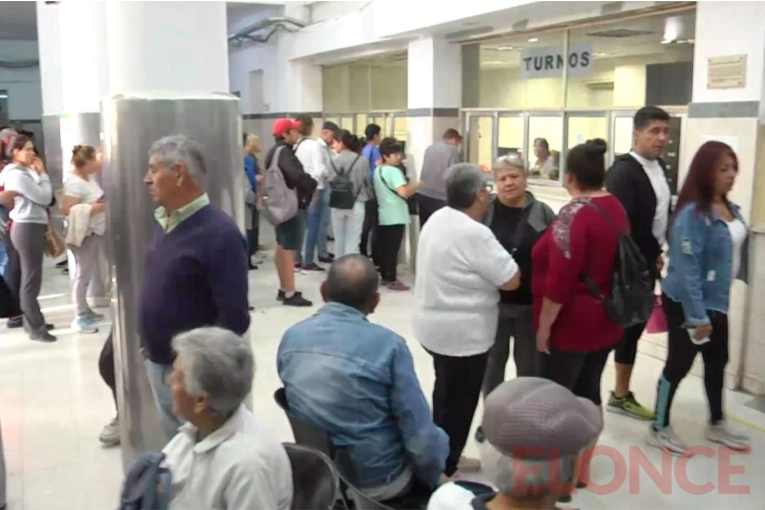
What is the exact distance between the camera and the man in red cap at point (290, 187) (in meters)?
6.53

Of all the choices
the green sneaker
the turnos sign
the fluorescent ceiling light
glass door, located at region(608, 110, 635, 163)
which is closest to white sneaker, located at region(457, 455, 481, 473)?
the green sneaker

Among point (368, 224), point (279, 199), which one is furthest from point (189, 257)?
point (368, 224)

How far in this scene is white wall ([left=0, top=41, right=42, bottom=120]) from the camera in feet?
55.2

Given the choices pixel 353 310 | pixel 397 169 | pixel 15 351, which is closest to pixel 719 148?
pixel 353 310

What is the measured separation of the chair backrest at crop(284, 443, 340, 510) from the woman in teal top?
5198mm

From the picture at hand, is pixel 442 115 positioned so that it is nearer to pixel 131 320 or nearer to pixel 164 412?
pixel 131 320

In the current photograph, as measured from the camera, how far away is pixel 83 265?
579cm

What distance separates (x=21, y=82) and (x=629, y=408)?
53.9 ft

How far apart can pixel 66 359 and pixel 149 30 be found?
296cm

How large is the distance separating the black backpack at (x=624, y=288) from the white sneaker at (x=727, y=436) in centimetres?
108

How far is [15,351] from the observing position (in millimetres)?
5402

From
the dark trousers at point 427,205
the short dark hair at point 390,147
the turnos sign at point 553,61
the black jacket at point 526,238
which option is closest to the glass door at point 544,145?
the turnos sign at point 553,61

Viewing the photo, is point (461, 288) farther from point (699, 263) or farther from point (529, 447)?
point (529, 447)

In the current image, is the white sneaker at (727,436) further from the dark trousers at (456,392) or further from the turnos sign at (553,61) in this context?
the turnos sign at (553,61)
